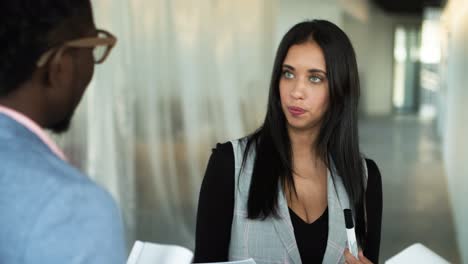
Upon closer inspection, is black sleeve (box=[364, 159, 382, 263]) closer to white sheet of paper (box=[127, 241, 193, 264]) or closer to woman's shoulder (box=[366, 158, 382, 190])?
woman's shoulder (box=[366, 158, 382, 190])

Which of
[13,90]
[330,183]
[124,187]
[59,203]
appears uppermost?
[13,90]

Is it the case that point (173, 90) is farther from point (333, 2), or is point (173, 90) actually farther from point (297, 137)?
Result: point (333, 2)

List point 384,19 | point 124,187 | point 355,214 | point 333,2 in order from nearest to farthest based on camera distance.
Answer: point 355,214
point 124,187
point 333,2
point 384,19

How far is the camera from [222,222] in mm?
1593

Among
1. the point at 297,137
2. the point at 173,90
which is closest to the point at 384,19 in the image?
the point at 173,90

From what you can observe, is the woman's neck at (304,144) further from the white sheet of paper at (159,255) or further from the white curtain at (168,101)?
the white curtain at (168,101)

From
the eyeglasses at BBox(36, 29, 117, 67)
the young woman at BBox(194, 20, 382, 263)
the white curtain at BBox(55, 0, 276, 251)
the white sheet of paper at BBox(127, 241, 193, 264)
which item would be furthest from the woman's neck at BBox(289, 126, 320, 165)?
the white curtain at BBox(55, 0, 276, 251)

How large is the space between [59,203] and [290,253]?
0.96 m

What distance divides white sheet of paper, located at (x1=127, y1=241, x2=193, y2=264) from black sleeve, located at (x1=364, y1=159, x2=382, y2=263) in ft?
2.41

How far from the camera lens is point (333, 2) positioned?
10055mm

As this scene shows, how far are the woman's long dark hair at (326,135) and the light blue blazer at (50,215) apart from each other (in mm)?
908

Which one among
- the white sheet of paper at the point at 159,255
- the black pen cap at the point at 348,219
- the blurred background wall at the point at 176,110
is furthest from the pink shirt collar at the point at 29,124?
the blurred background wall at the point at 176,110

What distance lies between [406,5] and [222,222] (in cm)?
1308

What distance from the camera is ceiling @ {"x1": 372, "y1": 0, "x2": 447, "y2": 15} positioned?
1277 cm
